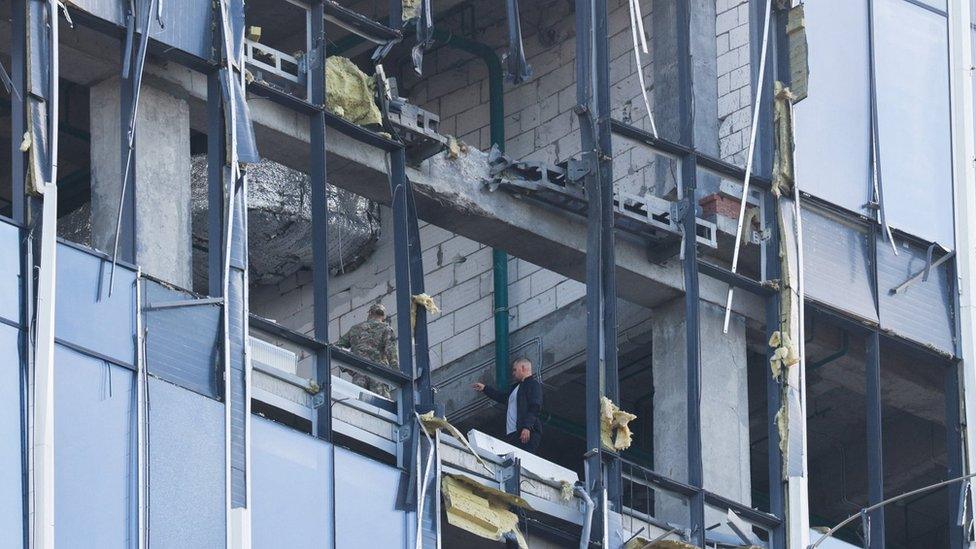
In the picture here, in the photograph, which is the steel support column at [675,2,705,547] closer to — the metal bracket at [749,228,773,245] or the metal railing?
the metal railing

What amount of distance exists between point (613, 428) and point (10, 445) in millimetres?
6997

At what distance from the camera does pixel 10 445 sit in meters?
18.6

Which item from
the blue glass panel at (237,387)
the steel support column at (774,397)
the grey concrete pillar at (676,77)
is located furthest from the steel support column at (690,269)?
the blue glass panel at (237,387)

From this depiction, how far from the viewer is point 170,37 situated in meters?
21.7

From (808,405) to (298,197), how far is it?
6.26m

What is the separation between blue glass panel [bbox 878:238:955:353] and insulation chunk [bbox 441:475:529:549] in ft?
19.6

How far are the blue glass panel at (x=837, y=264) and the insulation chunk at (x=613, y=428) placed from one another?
360 cm

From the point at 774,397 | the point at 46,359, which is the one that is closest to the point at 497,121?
the point at 774,397

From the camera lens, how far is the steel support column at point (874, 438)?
2625 centimetres

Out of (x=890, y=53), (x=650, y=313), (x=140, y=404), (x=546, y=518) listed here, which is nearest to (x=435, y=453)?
(x=546, y=518)

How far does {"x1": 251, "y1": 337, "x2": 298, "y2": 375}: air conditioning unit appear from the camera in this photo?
21641mm

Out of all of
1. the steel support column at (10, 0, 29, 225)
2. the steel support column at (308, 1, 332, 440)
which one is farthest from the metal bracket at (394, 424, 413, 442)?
the steel support column at (10, 0, 29, 225)

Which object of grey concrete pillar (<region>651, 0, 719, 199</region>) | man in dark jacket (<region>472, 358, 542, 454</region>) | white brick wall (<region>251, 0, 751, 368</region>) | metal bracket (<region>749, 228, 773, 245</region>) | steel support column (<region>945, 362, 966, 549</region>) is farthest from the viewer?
white brick wall (<region>251, 0, 751, 368</region>)

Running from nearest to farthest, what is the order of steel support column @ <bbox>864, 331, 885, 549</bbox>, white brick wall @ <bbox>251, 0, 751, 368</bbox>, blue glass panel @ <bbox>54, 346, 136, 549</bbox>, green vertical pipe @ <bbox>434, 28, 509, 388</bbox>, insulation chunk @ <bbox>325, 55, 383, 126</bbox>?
blue glass panel @ <bbox>54, 346, 136, 549</bbox>, insulation chunk @ <bbox>325, 55, 383, 126</bbox>, steel support column @ <bbox>864, 331, 885, 549</bbox>, white brick wall @ <bbox>251, 0, 751, 368</bbox>, green vertical pipe @ <bbox>434, 28, 509, 388</bbox>
